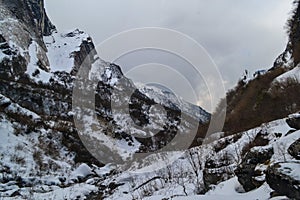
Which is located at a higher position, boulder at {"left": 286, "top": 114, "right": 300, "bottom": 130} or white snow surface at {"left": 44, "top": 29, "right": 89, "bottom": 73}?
white snow surface at {"left": 44, "top": 29, "right": 89, "bottom": 73}

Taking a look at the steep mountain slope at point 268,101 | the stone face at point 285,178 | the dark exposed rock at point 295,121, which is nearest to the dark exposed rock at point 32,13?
the steep mountain slope at point 268,101

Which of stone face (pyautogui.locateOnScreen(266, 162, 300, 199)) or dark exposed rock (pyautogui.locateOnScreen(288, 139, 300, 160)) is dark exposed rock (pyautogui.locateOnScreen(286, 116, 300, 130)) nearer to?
dark exposed rock (pyautogui.locateOnScreen(288, 139, 300, 160))

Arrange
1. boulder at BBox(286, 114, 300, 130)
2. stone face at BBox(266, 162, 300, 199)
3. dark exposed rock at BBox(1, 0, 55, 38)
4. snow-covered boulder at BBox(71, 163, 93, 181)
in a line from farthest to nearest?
dark exposed rock at BBox(1, 0, 55, 38), snow-covered boulder at BBox(71, 163, 93, 181), boulder at BBox(286, 114, 300, 130), stone face at BBox(266, 162, 300, 199)

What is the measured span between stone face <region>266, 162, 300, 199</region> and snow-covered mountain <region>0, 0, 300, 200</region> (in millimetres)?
16

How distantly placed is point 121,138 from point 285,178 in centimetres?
3162

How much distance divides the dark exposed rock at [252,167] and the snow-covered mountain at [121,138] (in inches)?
0.8

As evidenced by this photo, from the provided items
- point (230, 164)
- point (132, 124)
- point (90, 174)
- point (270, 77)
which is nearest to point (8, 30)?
point (132, 124)

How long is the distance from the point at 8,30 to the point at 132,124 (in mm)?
26267

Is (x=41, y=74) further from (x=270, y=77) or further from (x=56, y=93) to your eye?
(x=270, y=77)

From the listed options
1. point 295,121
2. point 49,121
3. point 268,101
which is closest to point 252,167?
point 295,121

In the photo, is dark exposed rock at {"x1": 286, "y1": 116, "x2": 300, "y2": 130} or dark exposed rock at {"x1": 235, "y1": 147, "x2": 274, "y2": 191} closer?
dark exposed rock at {"x1": 235, "y1": 147, "x2": 274, "y2": 191}

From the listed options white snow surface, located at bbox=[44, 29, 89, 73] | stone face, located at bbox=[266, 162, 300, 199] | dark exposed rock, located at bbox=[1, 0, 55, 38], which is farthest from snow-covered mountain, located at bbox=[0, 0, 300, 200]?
white snow surface, located at bbox=[44, 29, 89, 73]

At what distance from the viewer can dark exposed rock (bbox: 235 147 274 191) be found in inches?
252

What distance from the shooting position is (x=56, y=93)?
4050cm
